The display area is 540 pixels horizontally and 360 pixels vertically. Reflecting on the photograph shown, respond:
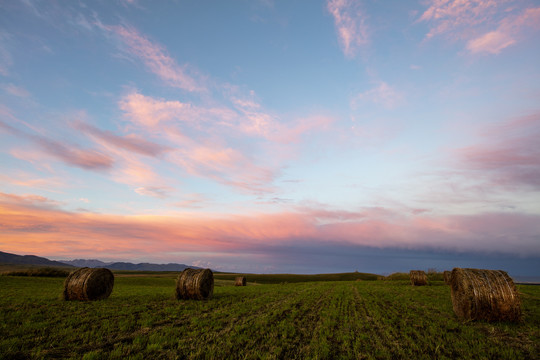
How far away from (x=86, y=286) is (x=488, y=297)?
21.9 m

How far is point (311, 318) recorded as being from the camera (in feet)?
41.4

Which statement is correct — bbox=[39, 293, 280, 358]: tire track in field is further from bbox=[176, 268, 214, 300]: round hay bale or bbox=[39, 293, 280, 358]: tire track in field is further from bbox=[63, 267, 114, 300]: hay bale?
bbox=[63, 267, 114, 300]: hay bale

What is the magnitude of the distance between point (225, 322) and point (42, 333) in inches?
243

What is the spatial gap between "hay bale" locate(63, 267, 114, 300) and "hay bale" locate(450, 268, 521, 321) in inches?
827

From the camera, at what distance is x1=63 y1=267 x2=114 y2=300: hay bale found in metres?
17.8

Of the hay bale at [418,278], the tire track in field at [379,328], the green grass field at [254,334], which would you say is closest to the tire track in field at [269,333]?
the green grass field at [254,334]

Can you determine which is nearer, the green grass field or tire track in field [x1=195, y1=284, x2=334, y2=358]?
the green grass field

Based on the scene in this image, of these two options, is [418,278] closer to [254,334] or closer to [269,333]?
[269,333]

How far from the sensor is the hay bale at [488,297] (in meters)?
11.8

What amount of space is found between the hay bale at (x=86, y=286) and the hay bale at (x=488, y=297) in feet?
68.9

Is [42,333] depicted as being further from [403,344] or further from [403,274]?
[403,274]

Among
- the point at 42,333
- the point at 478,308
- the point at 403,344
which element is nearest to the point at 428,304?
the point at 478,308

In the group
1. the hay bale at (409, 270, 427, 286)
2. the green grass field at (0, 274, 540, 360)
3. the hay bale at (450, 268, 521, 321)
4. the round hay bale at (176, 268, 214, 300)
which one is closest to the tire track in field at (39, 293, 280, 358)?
the green grass field at (0, 274, 540, 360)

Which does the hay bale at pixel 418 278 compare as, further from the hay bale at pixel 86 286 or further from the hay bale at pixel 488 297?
the hay bale at pixel 86 286
